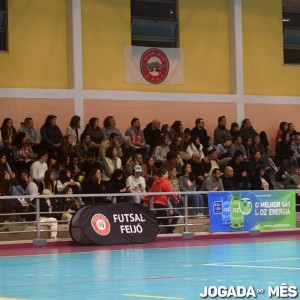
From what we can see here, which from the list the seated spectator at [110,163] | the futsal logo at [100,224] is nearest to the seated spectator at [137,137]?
the seated spectator at [110,163]

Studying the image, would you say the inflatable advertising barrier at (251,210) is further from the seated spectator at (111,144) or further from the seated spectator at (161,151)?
the seated spectator at (111,144)

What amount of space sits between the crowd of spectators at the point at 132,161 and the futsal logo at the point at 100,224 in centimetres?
71

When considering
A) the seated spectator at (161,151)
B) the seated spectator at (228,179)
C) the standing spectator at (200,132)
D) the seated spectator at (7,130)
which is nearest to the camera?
the seated spectator at (7,130)

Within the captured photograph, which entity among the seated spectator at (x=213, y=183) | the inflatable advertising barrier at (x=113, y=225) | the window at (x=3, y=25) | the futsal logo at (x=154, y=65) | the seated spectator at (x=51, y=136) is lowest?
the inflatable advertising barrier at (x=113, y=225)

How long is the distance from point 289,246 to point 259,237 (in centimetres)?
443

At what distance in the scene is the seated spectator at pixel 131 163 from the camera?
27859mm

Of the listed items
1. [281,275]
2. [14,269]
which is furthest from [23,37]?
[281,275]

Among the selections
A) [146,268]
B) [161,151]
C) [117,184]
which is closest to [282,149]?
[161,151]

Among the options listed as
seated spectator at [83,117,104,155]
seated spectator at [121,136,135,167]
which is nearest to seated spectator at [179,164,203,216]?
seated spectator at [121,136,135,167]

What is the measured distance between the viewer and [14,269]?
57.3 feet

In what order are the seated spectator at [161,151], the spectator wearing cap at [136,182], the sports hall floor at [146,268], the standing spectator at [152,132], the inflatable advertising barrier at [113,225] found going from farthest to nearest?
the standing spectator at [152,132] → the seated spectator at [161,151] → the spectator wearing cap at [136,182] → the inflatable advertising barrier at [113,225] → the sports hall floor at [146,268]

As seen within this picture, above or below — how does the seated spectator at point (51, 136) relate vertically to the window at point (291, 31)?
below

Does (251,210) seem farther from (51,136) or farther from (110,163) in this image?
(51,136)

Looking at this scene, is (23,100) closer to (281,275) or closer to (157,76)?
(157,76)
